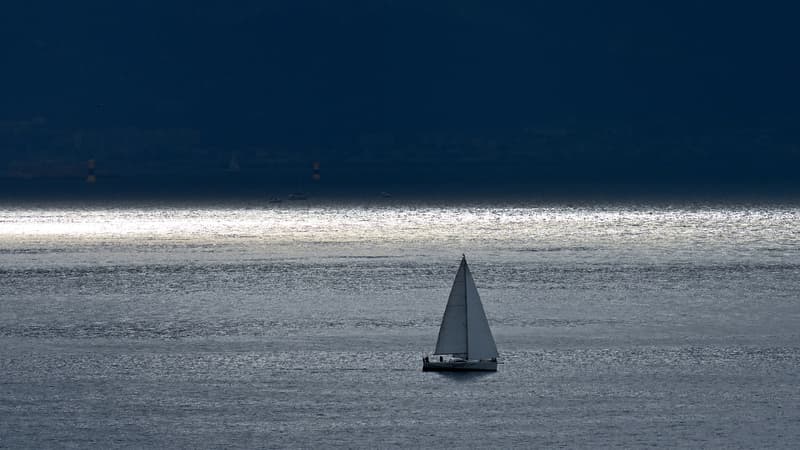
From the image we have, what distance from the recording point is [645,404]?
75.9m

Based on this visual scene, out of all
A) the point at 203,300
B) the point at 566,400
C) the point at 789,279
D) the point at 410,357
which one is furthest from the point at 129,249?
the point at 566,400

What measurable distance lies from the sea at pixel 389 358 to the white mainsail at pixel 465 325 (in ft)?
5.12

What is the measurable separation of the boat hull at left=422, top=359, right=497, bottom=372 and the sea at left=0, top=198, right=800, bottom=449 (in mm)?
587

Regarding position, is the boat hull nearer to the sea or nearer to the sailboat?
the sailboat

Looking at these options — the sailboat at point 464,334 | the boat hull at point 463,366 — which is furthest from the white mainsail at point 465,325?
the boat hull at point 463,366

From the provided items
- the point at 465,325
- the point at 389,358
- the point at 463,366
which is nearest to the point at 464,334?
the point at 465,325

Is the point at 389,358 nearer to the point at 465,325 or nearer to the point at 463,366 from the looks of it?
the point at 463,366

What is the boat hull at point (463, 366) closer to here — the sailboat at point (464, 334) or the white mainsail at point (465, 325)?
the sailboat at point (464, 334)

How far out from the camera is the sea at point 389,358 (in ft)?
232

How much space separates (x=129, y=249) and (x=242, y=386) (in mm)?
116720

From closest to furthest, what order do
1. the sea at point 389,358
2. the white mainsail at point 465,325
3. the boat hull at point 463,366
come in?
the sea at point 389,358 → the white mainsail at point 465,325 → the boat hull at point 463,366

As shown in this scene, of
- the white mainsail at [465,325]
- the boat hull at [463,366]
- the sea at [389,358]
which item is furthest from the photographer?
the boat hull at [463,366]

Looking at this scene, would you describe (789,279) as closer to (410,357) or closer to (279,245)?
(410,357)

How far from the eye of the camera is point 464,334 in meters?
82.4
